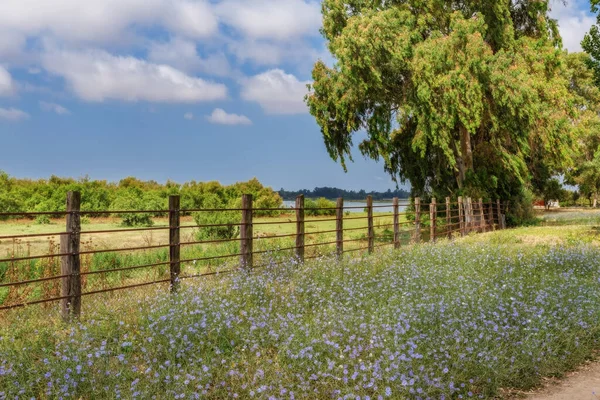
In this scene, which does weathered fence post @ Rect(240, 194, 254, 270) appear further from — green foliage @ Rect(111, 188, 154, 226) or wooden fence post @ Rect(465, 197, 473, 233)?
wooden fence post @ Rect(465, 197, 473, 233)

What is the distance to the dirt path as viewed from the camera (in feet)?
19.1

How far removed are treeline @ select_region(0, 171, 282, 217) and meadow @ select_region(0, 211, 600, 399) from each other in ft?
58.0

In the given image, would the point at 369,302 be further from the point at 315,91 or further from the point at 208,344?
the point at 315,91

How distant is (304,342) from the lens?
6.20 m

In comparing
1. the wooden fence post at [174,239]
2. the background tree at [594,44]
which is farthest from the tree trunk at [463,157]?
the wooden fence post at [174,239]

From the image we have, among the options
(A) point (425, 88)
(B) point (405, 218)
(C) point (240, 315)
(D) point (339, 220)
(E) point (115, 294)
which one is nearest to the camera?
(C) point (240, 315)

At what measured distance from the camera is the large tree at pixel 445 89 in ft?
74.1

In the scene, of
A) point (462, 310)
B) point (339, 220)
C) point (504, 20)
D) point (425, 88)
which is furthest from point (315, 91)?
point (462, 310)

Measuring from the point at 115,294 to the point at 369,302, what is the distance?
15.9ft

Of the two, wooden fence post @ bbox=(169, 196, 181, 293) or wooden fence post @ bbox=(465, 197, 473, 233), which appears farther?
wooden fence post @ bbox=(465, 197, 473, 233)

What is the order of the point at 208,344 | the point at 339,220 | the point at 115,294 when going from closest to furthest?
1. the point at 208,344
2. the point at 115,294
3. the point at 339,220

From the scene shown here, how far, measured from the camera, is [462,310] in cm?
752

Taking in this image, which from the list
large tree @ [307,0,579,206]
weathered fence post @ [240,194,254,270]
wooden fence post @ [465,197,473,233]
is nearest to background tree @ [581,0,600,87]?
large tree @ [307,0,579,206]

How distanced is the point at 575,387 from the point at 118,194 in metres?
30.9
